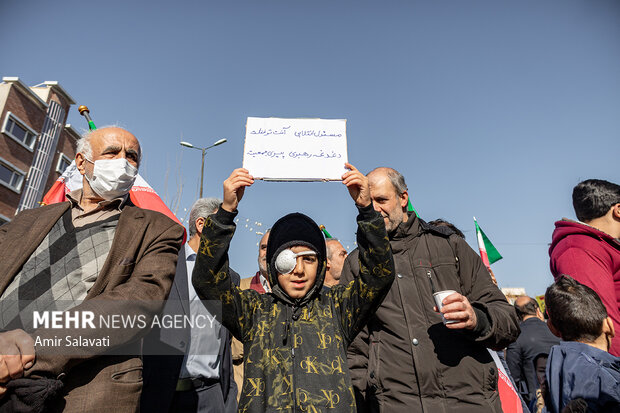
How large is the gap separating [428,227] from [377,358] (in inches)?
39.3

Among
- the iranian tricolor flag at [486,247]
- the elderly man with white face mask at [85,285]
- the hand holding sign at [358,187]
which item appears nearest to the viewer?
the elderly man with white face mask at [85,285]

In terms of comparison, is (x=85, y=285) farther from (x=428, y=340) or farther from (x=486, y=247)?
(x=486, y=247)

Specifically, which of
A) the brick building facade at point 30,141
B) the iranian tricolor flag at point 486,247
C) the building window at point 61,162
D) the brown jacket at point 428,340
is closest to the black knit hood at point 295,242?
the brown jacket at point 428,340

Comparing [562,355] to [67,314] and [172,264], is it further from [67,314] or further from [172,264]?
[67,314]

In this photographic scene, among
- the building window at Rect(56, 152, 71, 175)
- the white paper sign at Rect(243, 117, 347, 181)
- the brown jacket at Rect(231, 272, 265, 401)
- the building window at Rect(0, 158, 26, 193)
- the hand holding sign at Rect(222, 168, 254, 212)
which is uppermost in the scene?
the building window at Rect(56, 152, 71, 175)

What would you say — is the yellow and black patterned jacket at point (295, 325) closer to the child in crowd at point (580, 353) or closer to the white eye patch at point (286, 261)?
the white eye patch at point (286, 261)

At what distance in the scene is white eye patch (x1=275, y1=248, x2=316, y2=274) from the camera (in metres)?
2.42

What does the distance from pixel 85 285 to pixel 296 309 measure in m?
1.17

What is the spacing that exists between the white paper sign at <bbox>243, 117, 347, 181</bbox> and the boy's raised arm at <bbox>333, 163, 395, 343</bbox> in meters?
0.29

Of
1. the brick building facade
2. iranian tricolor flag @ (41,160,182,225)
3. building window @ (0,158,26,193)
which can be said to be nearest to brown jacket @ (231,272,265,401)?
iranian tricolor flag @ (41,160,182,225)

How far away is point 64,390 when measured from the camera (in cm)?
188

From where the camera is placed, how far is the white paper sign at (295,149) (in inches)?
105

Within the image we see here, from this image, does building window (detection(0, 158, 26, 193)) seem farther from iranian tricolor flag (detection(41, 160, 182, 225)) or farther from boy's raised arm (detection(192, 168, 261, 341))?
boy's raised arm (detection(192, 168, 261, 341))

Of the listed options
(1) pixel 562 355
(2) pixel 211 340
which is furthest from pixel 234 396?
(1) pixel 562 355
